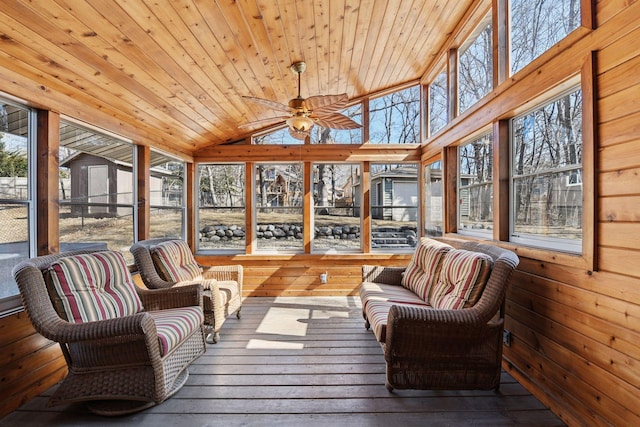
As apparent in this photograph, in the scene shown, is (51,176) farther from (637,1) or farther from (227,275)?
(637,1)

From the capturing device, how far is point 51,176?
2.56m

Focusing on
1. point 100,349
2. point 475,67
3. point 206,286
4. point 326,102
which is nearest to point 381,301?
point 206,286

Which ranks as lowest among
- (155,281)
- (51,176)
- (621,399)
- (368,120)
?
(621,399)

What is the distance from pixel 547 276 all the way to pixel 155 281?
11.1ft

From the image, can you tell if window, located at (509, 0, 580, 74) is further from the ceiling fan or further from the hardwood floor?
the hardwood floor

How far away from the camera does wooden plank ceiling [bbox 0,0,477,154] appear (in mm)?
2004

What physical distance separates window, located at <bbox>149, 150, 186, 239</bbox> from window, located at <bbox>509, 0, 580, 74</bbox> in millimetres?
4169

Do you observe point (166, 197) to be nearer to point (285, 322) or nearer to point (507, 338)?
point (285, 322)

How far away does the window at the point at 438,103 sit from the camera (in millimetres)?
4312

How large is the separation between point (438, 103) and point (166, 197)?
409 centimetres

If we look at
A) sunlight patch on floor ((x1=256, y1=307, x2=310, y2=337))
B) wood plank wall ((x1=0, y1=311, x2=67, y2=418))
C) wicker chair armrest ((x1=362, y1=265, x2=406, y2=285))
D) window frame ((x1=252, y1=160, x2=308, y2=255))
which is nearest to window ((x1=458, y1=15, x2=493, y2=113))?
wicker chair armrest ((x1=362, y1=265, x2=406, y2=285))

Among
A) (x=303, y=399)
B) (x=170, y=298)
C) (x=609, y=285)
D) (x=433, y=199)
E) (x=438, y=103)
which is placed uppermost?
(x=438, y=103)

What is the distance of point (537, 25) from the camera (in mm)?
2477

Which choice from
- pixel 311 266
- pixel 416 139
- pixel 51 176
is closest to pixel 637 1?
pixel 416 139
